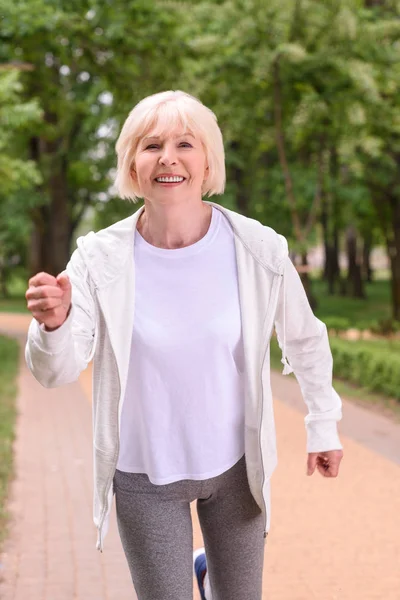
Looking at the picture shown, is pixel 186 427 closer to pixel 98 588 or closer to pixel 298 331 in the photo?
pixel 298 331

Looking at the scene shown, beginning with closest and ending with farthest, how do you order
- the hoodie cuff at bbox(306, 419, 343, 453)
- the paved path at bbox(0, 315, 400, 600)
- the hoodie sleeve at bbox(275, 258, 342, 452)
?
the hoodie sleeve at bbox(275, 258, 342, 452) < the hoodie cuff at bbox(306, 419, 343, 453) < the paved path at bbox(0, 315, 400, 600)

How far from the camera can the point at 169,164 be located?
2.52 metres

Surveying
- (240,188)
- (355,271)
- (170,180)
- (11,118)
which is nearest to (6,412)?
(11,118)

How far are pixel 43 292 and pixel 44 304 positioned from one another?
1.2 inches

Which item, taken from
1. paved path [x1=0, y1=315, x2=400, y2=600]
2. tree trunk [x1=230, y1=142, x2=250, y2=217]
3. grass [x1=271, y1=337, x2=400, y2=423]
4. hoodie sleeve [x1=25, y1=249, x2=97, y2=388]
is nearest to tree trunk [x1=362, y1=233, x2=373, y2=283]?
tree trunk [x1=230, y1=142, x2=250, y2=217]

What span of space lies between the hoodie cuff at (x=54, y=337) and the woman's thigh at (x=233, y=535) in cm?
65

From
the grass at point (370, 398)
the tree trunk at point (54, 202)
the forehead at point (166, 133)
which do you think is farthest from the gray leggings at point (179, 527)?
the tree trunk at point (54, 202)

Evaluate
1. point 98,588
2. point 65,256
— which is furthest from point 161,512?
point 65,256

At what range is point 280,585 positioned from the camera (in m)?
4.84

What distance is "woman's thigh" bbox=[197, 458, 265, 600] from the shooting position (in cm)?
266

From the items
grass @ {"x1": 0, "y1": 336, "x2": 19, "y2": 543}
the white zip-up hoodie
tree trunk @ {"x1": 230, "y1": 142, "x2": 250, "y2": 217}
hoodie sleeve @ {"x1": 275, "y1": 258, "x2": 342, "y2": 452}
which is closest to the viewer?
the white zip-up hoodie

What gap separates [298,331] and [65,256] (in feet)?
86.4

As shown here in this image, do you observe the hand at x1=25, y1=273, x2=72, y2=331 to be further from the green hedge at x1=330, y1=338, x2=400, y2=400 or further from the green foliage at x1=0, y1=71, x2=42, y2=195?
the green foliage at x1=0, y1=71, x2=42, y2=195

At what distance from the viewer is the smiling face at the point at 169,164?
253 centimetres
